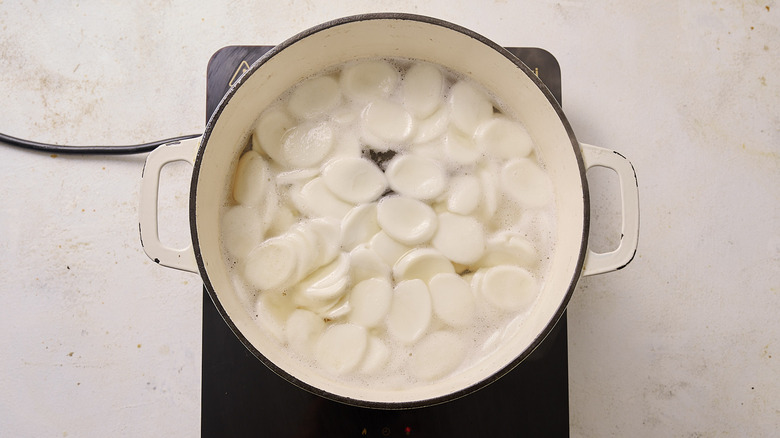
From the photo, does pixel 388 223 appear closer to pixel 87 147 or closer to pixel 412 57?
pixel 412 57

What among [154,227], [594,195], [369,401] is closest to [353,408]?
[369,401]

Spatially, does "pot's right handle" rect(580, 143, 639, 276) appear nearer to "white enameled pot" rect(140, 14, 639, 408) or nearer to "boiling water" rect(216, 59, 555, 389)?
"white enameled pot" rect(140, 14, 639, 408)

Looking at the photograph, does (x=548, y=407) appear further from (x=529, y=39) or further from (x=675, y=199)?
(x=529, y=39)

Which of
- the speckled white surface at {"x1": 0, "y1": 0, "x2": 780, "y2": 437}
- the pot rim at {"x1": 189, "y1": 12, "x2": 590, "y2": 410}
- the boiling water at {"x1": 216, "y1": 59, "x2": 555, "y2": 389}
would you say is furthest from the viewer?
the speckled white surface at {"x1": 0, "y1": 0, "x2": 780, "y2": 437}

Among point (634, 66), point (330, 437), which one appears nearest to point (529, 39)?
point (634, 66)

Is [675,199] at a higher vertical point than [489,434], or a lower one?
higher

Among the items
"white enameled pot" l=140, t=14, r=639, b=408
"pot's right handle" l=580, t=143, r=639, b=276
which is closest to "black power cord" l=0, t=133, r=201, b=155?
"white enameled pot" l=140, t=14, r=639, b=408
